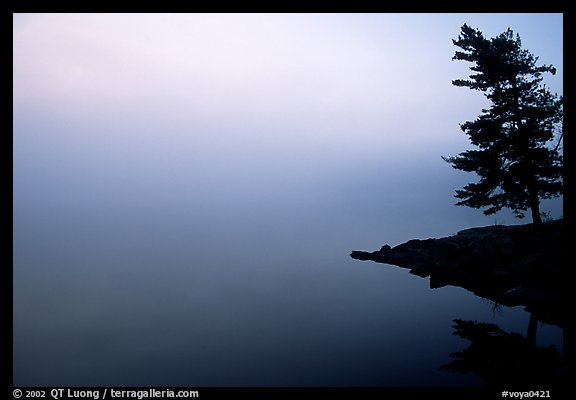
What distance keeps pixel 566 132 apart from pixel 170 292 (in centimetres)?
2482

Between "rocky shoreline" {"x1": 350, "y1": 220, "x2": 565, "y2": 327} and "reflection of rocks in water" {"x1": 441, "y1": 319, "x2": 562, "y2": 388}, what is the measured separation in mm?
2180

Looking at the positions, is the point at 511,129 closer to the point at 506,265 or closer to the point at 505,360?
the point at 506,265

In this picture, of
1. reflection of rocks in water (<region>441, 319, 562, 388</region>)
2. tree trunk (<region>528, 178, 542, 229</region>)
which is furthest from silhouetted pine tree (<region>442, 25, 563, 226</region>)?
reflection of rocks in water (<region>441, 319, 562, 388</region>)

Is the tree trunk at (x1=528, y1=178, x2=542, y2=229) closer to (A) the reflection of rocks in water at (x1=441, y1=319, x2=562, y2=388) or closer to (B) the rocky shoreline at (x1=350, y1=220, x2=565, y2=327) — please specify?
(B) the rocky shoreline at (x1=350, y1=220, x2=565, y2=327)

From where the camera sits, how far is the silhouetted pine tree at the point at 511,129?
62.4 feet

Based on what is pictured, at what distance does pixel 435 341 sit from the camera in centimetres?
1270

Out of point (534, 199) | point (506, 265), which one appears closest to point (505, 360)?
point (506, 265)

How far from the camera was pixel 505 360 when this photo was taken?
32.3ft

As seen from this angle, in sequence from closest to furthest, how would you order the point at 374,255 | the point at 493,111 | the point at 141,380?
the point at 141,380
the point at 493,111
the point at 374,255

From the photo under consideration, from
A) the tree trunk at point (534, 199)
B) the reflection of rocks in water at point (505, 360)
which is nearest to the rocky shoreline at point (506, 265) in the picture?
the tree trunk at point (534, 199)

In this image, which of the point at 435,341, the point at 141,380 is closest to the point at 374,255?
the point at 435,341

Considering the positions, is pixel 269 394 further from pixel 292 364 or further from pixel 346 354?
pixel 346 354

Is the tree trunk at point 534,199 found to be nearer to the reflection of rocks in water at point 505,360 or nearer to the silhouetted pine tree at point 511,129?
the silhouetted pine tree at point 511,129

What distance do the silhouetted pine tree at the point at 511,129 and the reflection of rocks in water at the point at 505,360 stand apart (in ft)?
33.6
